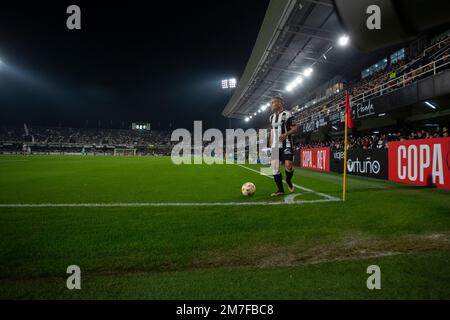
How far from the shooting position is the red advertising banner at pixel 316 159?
16984mm

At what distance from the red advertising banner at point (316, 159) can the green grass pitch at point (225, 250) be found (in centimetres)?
1200

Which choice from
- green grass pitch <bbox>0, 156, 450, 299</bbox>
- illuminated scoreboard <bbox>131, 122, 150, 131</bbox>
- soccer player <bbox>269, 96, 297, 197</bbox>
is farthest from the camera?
illuminated scoreboard <bbox>131, 122, 150, 131</bbox>

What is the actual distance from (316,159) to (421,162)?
10024 millimetres

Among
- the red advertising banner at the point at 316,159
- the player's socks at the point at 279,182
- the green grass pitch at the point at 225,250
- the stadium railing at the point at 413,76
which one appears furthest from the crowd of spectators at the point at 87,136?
the green grass pitch at the point at 225,250

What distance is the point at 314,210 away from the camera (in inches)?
189

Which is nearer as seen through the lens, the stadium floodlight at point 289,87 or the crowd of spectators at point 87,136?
the stadium floodlight at point 289,87

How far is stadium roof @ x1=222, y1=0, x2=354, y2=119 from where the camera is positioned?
1933cm

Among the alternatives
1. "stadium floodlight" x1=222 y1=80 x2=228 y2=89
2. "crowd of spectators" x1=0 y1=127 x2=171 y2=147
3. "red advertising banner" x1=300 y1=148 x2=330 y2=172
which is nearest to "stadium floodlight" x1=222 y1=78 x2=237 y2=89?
"stadium floodlight" x1=222 y1=80 x2=228 y2=89

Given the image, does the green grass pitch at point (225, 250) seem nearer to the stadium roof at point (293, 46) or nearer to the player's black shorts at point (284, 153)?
the player's black shorts at point (284, 153)

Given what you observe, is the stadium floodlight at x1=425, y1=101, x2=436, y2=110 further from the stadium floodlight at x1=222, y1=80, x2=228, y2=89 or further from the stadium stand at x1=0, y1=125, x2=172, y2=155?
the stadium stand at x1=0, y1=125, x2=172, y2=155

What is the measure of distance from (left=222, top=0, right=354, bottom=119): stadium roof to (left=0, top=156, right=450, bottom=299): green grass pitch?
11.8 metres
